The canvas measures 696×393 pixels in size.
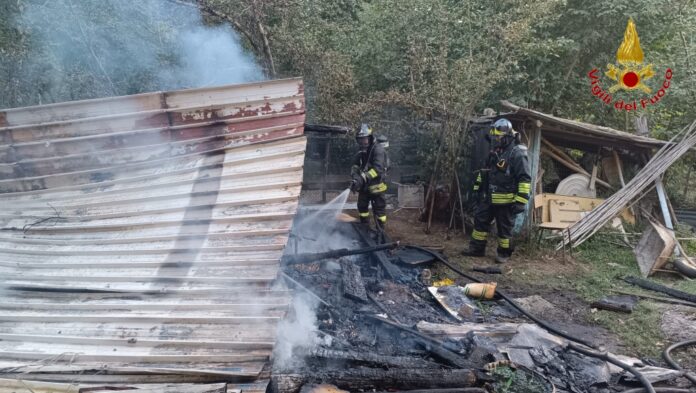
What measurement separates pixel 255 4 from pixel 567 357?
727cm

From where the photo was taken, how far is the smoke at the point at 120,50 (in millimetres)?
7105

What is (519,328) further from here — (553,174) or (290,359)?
(553,174)

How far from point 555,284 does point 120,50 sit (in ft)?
27.5

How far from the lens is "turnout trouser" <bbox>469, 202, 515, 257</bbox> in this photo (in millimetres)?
6609

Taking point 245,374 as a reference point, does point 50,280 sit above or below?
above

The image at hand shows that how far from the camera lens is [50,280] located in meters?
2.91

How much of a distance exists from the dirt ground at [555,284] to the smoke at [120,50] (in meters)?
4.73

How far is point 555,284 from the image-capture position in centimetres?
598

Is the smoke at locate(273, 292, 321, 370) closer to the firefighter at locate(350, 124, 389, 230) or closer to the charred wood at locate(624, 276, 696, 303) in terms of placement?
the firefighter at locate(350, 124, 389, 230)

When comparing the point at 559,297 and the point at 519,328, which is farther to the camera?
the point at 559,297

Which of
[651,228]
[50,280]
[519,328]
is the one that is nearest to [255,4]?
[50,280]

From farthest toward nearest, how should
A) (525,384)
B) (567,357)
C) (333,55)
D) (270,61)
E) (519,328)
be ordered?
(333,55) < (270,61) < (519,328) < (567,357) < (525,384)

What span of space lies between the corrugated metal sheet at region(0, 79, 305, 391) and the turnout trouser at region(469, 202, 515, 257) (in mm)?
4107

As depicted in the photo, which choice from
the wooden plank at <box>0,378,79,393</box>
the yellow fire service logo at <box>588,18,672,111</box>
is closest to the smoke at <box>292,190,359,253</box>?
the wooden plank at <box>0,378,79,393</box>
